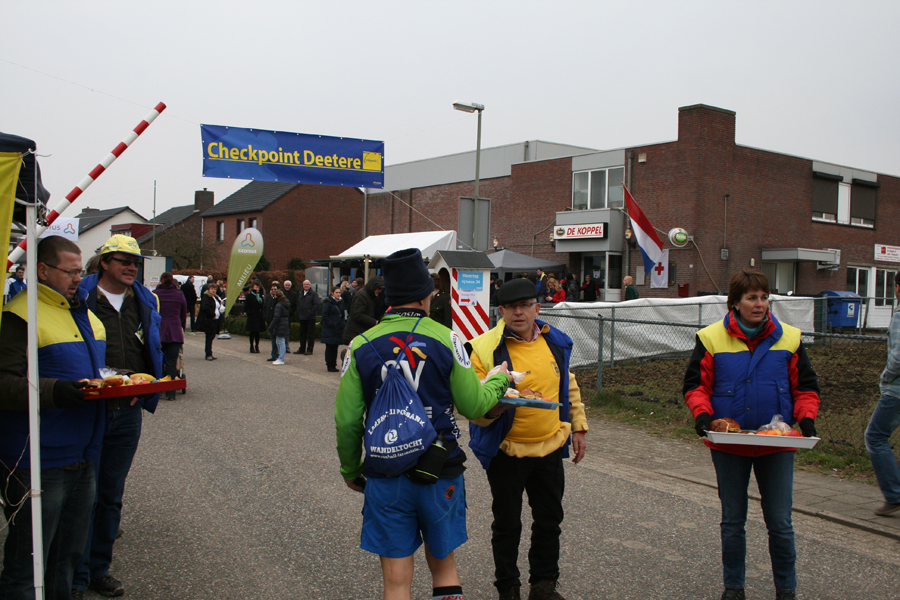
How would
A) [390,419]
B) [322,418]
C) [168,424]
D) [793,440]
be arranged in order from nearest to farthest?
[390,419] → [793,440] → [168,424] → [322,418]

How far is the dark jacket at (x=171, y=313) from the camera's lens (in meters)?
9.61

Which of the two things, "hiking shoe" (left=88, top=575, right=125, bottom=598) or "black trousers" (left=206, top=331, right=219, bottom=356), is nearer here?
"hiking shoe" (left=88, top=575, right=125, bottom=598)

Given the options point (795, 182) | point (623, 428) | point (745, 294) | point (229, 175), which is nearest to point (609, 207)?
point (795, 182)

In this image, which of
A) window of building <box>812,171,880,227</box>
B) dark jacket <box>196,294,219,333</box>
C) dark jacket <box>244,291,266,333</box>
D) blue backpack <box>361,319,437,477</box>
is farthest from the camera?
window of building <box>812,171,880,227</box>

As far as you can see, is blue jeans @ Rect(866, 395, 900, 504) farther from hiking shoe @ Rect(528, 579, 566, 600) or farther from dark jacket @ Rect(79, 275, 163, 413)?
dark jacket @ Rect(79, 275, 163, 413)

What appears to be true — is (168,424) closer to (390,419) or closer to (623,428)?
(623,428)

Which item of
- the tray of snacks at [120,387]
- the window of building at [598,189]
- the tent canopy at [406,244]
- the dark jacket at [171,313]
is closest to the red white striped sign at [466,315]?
the dark jacket at [171,313]

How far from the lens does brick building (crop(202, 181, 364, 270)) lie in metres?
49.9

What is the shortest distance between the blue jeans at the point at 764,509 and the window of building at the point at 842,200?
98.4 feet

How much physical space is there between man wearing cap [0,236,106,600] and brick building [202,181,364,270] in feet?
154

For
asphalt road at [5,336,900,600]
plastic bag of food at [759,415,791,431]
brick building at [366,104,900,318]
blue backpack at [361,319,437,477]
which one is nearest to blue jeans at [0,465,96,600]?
asphalt road at [5,336,900,600]

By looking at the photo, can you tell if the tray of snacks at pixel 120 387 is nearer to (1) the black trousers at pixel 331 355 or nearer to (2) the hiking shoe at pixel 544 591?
(2) the hiking shoe at pixel 544 591

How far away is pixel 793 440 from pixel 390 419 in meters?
2.00

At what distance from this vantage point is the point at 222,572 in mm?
4270
